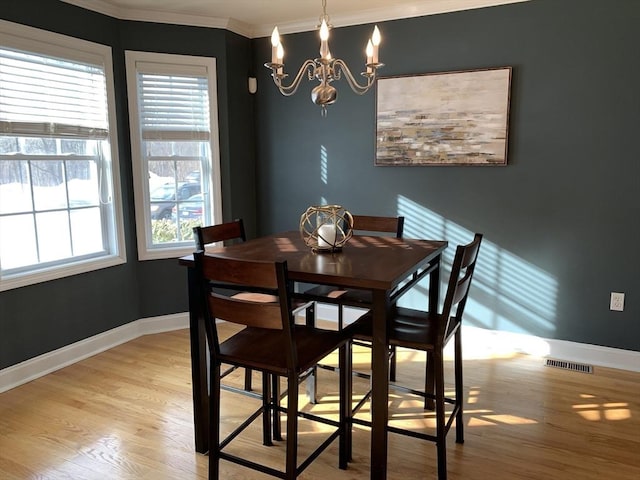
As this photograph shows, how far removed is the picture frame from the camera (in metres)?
3.31

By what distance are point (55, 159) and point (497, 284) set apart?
3.08 meters

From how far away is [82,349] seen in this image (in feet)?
11.1

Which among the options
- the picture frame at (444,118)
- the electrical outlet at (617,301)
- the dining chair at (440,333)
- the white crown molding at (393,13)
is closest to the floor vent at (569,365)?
the electrical outlet at (617,301)

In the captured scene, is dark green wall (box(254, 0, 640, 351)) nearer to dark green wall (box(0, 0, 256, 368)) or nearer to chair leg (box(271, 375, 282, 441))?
dark green wall (box(0, 0, 256, 368))

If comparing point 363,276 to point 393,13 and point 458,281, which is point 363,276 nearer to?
point 458,281

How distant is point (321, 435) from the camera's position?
2.45 metres

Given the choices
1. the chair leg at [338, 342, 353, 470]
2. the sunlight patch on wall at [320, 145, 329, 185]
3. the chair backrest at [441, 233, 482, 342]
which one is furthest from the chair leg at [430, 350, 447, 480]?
the sunlight patch on wall at [320, 145, 329, 185]

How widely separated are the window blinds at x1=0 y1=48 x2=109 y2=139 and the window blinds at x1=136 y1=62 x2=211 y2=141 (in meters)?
0.30

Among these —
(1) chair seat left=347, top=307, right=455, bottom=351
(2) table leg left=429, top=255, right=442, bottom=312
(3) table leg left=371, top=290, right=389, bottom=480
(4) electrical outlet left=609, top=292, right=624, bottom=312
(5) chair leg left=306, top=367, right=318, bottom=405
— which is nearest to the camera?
(3) table leg left=371, top=290, right=389, bottom=480

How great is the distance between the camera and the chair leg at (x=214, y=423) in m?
1.94

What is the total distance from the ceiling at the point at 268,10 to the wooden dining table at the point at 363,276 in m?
1.76

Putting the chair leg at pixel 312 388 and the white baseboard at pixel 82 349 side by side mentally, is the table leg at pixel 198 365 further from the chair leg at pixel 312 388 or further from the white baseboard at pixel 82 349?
the white baseboard at pixel 82 349

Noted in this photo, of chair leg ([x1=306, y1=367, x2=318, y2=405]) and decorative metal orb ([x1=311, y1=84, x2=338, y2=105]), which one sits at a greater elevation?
decorative metal orb ([x1=311, y1=84, x2=338, y2=105])

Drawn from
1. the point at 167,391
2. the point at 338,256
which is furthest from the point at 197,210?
the point at 338,256
